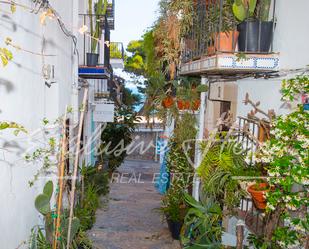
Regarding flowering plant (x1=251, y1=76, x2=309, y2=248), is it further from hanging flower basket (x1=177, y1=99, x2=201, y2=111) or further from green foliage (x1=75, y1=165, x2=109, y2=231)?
hanging flower basket (x1=177, y1=99, x2=201, y2=111)

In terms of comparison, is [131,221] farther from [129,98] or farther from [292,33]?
[129,98]

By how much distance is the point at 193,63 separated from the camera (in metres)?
6.99

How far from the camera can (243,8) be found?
198 inches

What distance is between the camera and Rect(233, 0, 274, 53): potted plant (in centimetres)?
489

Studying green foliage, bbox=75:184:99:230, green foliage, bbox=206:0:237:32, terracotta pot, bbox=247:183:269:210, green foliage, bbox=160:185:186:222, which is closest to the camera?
terracotta pot, bbox=247:183:269:210

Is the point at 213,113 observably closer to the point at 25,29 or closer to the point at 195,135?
the point at 195,135

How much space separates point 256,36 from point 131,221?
5872 mm

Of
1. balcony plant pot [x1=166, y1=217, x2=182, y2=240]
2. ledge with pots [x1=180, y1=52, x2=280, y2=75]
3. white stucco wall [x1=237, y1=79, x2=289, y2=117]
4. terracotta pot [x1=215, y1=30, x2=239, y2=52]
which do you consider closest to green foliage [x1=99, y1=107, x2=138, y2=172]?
balcony plant pot [x1=166, y1=217, x2=182, y2=240]

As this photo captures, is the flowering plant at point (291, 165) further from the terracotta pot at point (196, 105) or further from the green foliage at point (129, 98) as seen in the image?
the green foliage at point (129, 98)

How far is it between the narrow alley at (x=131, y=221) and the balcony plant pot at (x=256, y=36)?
4.47 metres

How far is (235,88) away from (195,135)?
2.48m

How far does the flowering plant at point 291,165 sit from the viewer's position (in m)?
3.28

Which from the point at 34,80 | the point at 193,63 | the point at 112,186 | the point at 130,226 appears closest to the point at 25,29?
the point at 34,80

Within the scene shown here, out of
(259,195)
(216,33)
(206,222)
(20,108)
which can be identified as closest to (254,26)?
(216,33)
